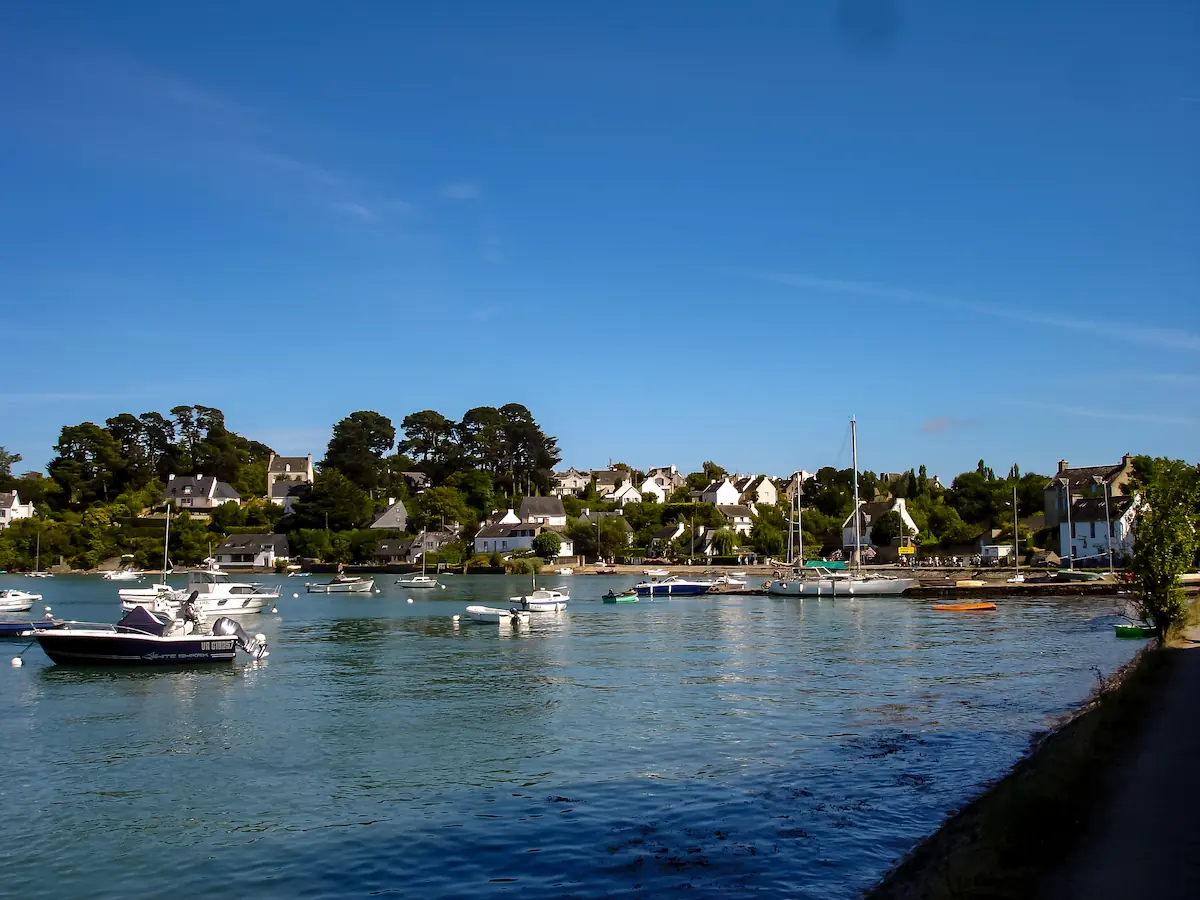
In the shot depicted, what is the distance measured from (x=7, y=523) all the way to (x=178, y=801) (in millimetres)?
168367

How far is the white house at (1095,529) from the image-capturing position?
331ft

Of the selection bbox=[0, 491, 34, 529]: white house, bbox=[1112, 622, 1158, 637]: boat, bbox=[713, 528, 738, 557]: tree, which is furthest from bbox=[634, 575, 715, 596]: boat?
bbox=[0, 491, 34, 529]: white house

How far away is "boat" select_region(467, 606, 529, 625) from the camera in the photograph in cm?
6028

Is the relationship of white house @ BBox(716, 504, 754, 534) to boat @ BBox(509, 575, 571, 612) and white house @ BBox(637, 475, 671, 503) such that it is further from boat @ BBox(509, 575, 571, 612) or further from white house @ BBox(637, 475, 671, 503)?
boat @ BBox(509, 575, 571, 612)

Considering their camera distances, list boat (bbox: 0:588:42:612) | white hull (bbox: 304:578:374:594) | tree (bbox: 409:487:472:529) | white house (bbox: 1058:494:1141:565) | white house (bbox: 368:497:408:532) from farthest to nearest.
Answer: white house (bbox: 368:497:408:532), tree (bbox: 409:487:472:529), white hull (bbox: 304:578:374:594), white house (bbox: 1058:494:1141:565), boat (bbox: 0:588:42:612)

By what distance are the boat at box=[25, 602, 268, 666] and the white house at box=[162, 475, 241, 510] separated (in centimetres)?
13091

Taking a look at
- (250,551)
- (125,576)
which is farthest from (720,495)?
(125,576)

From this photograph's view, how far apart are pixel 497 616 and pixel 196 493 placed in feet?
397

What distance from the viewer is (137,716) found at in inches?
1123

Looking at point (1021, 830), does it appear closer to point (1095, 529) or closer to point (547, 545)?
point (1095, 529)

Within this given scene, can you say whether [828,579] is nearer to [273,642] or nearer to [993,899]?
[273,642]

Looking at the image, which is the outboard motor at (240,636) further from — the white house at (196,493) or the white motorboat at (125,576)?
the white house at (196,493)

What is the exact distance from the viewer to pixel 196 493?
6545 inches

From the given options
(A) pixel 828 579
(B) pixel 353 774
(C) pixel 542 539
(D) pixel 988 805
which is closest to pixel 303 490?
(C) pixel 542 539
